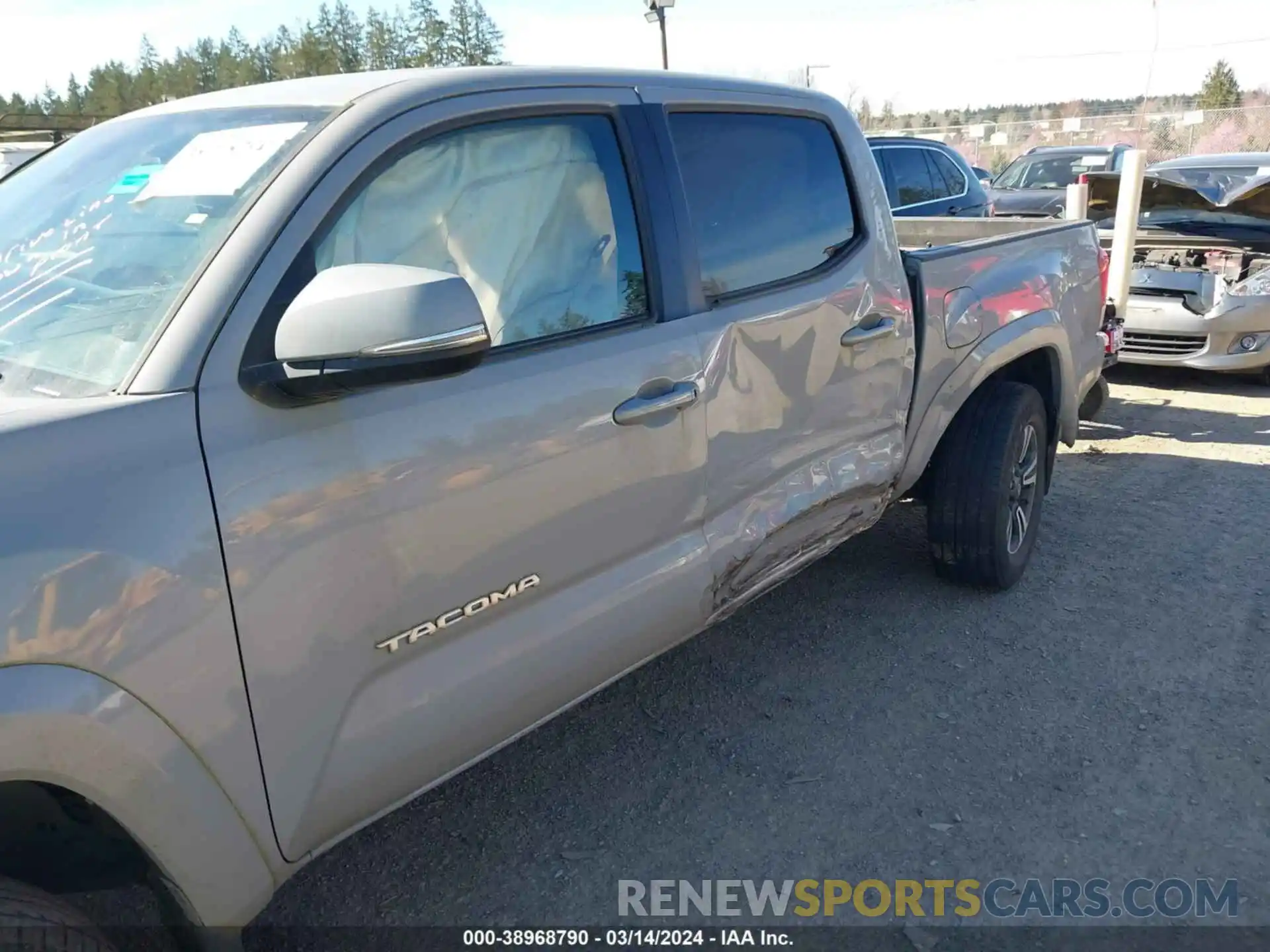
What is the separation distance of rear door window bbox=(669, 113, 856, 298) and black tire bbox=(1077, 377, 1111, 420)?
3291 millimetres

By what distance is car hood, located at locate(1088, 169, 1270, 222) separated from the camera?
772 centimetres

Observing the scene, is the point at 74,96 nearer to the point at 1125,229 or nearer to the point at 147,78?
the point at 147,78

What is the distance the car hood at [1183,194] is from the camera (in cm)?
772

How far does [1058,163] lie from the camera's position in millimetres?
12523

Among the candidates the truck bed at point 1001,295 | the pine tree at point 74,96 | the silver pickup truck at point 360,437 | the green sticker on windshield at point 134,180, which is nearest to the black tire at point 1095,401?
the truck bed at point 1001,295

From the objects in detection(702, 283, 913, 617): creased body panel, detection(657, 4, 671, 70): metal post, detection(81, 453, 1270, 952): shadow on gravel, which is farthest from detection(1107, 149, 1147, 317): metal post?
detection(657, 4, 671, 70): metal post

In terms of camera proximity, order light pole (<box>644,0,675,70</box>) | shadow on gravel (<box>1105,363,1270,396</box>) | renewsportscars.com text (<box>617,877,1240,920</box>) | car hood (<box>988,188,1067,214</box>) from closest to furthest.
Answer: renewsportscars.com text (<box>617,877,1240,920</box>), shadow on gravel (<box>1105,363,1270,396</box>), car hood (<box>988,188,1067,214</box>), light pole (<box>644,0,675,70</box>)

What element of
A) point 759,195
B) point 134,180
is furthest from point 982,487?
point 134,180

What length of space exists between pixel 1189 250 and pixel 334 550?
7.94m

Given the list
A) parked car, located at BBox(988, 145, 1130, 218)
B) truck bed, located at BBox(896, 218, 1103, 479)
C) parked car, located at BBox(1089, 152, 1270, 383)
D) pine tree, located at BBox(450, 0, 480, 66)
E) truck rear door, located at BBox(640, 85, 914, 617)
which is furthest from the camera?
pine tree, located at BBox(450, 0, 480, 66)

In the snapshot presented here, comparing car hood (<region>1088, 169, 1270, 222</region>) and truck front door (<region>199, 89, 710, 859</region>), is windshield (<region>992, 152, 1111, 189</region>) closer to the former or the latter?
car hood (<region>1088, 169, 1270, 222</region>)

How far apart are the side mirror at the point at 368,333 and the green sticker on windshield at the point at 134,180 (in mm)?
599

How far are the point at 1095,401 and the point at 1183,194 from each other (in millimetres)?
3207

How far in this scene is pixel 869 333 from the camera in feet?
10.4
